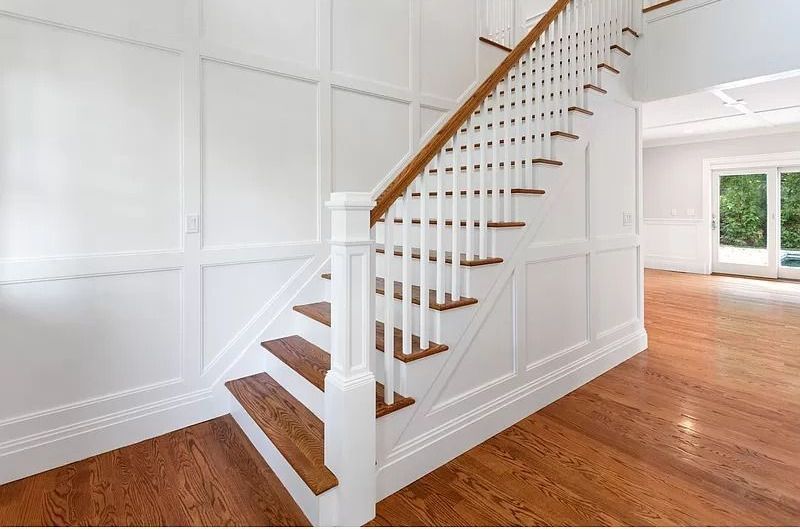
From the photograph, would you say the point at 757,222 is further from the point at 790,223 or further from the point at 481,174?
the point at 481,174

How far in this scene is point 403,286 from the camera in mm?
1822

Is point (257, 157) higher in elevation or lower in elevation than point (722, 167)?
lower

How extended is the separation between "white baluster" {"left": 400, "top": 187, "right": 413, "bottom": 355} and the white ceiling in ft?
9.36

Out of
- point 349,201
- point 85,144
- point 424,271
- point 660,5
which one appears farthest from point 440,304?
point 660,5

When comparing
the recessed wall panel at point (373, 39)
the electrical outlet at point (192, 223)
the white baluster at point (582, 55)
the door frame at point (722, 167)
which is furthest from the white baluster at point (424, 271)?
the door frame at point (722, 167)

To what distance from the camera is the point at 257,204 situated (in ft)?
8.32

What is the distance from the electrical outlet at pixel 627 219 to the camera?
3.36 m

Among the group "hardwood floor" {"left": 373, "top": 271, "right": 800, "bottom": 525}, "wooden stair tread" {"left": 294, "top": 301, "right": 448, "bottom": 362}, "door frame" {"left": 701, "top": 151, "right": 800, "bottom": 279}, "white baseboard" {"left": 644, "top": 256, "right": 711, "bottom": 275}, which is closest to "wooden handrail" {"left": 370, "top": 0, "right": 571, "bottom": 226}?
"wooden stair tread" {"left": 294, "top": 301, "right": 448, "bottom": 362}

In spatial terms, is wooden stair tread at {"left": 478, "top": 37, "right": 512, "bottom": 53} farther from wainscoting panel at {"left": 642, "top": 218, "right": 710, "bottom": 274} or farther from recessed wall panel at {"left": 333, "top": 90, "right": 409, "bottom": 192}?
wainscoting panel at {"left": 642, "top": 218, "right": 710, "bottom": 274}

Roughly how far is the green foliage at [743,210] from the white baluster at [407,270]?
814cm

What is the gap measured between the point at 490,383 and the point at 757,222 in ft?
25.0

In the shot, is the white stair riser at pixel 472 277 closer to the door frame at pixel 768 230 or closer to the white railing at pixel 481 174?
the white railing at pixel 481 174

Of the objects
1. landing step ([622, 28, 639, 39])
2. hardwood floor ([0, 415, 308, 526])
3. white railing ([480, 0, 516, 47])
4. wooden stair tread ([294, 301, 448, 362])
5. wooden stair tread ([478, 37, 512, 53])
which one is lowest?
hardwood floor ([0, 415, 308, 526])

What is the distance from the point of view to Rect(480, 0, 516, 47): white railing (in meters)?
3.76
